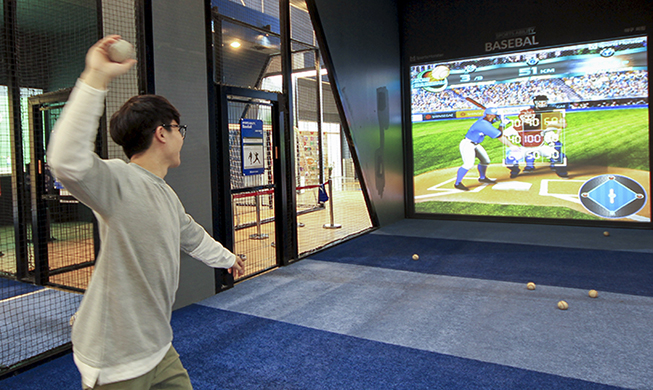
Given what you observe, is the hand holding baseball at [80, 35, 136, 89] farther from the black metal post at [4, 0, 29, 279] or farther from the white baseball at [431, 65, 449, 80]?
the white baseball at [431, 65, 449, 80]

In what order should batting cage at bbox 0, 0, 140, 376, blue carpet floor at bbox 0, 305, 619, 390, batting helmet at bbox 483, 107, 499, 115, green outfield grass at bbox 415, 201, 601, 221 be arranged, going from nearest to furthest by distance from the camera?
blue carpet floor at bbox 0, 305, 619, 390 → batting cage at bbox 0, 0, 140, 376 → green outfield grass at bbox 415, 201, 601, 221 → batting helmet at bbox 483, 107, 499, 115

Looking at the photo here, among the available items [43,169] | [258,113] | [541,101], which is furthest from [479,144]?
[43,169]

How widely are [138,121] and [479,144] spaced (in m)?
6.87

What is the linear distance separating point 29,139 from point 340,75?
3665 mm

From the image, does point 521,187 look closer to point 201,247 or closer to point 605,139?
point 605,139

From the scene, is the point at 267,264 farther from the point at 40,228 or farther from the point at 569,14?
the point at 569,14

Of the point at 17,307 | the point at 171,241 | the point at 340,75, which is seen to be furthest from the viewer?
the point at 340,75

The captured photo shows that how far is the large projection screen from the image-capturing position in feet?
20.8

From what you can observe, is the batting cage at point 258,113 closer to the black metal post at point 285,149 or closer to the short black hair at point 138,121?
the black metal post at point 285,149

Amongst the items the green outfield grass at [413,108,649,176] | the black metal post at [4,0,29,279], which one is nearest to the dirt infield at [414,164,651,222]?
the green outfield grass at [413,108,649,176]

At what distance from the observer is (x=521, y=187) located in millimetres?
7090

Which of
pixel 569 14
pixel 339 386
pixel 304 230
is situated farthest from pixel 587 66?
pixel 339 386

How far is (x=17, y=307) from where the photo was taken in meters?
3.63

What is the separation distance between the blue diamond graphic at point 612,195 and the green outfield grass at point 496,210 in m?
0.25
